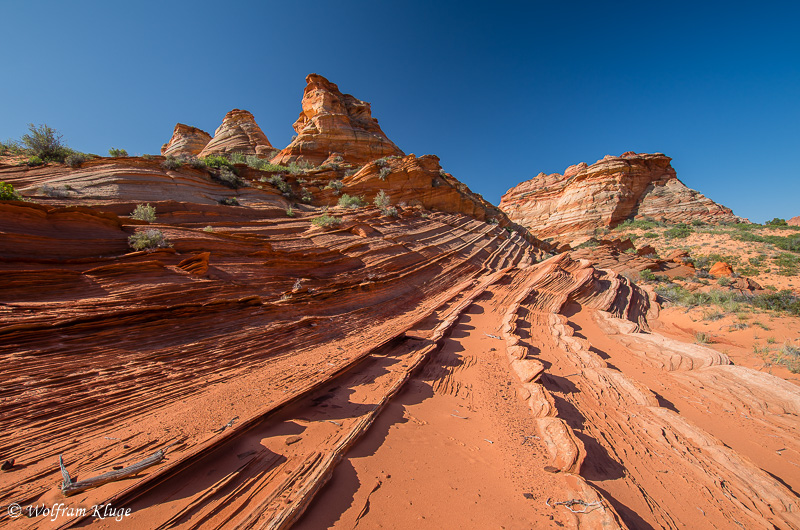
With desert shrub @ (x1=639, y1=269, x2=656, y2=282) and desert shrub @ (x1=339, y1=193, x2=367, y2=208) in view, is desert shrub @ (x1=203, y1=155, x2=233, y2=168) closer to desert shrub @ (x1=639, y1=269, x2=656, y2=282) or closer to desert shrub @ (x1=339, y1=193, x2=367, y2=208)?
desert shrub @ (x1=339, y1=193, x2=367, y2=208)

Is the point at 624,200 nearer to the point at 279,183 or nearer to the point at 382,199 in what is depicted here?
the point at 382,199

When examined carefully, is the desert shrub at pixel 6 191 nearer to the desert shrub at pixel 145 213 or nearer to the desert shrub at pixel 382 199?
the desert shrub at pixel 145 213

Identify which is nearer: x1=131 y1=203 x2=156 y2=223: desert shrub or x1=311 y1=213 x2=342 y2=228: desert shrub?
x1=131 y1=203 x2=156 y2=223: desert shrub

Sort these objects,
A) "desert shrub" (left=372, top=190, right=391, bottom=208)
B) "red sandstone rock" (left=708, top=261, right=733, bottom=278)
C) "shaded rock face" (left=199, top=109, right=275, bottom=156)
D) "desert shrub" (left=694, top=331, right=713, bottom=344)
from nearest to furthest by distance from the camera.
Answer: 1. "desert shrub" (left=694, top=331, right=713, bottom=344)
2. "desert shrub" (left=372, top=190, right=391, bottom=208)
3. "red sandstone rock" (left=708, top=261, right=733, bottom=278)
4. "shaded rock face" (left=199, top=109, right=275, bottom=156)

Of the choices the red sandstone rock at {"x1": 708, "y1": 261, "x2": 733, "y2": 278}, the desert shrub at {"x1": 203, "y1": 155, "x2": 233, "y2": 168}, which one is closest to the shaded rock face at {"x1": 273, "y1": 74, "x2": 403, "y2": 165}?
the desert shrub at {"x1": 203, "y1": 155, "x2": 233, "y2": 168}

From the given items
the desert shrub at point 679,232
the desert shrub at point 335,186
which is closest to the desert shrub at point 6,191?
the desert shrub at point 335,186

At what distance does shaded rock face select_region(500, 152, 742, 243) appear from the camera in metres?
37.8

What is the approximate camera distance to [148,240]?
259 inches

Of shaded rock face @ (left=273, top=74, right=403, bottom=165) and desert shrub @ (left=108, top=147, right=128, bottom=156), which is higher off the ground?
shaded rock face @ (left=273, top=74, right=403, bottom=165)

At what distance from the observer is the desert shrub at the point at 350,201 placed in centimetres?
1538

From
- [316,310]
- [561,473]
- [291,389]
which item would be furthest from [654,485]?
[316,310]

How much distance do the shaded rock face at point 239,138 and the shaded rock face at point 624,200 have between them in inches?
1643

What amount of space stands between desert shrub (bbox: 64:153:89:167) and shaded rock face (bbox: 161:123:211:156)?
2523cm

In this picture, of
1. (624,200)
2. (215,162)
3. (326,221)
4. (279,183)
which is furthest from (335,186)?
(624,200)
